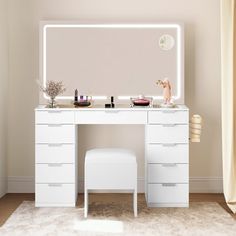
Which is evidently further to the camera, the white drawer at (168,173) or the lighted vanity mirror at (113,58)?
the lighted vanity mirror at (113,58)

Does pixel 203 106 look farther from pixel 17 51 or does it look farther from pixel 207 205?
pixel 17 51

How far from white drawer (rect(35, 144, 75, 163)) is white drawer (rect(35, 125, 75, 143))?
0.14 ft

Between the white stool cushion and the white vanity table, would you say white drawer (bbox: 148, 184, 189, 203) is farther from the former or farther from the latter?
the white stool cushion

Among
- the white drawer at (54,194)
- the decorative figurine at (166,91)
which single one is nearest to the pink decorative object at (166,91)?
the decorative figurine at (166,91)

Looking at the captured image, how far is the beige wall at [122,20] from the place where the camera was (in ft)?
17.1

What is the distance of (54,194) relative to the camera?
472 cm

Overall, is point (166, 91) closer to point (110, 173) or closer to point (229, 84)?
point (229, 84)

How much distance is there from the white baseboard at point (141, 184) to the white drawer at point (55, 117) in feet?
2.83

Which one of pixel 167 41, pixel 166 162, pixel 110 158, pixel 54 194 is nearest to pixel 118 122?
pixel 110 158

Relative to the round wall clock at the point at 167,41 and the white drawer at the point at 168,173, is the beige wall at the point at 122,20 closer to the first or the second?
the round wall clock at the point at 167,41

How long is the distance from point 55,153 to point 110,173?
579 mm

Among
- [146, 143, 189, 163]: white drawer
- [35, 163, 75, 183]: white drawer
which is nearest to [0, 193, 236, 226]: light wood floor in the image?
[35, 163, 75, 183]: white drawer

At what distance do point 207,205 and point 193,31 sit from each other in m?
1.67

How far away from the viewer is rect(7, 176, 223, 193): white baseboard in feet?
17.5
